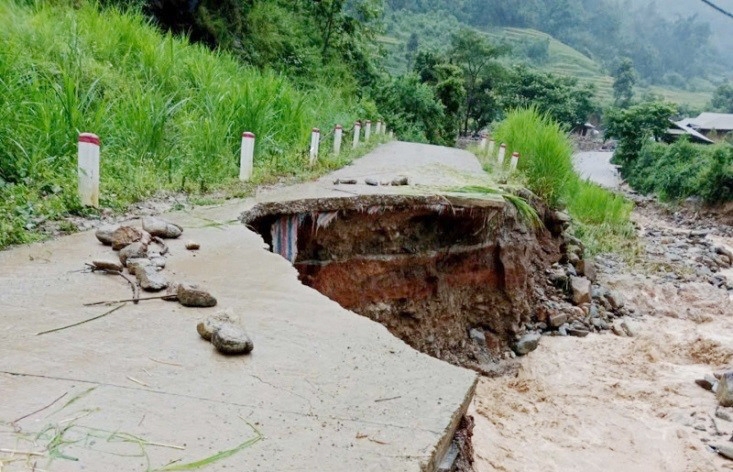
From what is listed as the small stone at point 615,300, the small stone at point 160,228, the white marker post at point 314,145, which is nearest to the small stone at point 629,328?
the small stone at point 615,300

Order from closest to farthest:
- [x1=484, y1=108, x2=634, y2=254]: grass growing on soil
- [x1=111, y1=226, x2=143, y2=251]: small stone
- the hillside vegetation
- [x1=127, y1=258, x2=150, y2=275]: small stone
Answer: [x1=127, y1=258, x2=150, y2=275]: small stone, [x1=111, y1=226, x2=143, y2=251]: small stone, [x1=484, y1=108, x2=634, y2=254]: grass growing on soil, the hillside vegetation

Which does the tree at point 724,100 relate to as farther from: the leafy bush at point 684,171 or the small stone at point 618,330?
the small stone at point 618,330

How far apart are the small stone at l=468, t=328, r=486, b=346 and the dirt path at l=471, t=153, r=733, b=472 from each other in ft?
1.76

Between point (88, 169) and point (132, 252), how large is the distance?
1118 mm

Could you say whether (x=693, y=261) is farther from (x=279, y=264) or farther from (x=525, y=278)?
(x=279, y=264)

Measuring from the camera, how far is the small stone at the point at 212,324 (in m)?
1.99

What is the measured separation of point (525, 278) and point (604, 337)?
66.2 inches

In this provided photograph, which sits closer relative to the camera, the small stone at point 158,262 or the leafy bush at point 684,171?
the small stone at point 158,262

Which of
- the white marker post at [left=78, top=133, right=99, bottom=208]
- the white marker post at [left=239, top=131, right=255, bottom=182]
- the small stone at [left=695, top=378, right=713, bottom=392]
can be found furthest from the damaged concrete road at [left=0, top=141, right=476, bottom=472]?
the small stone at [left=695, top=378, right=713, bottom=392]

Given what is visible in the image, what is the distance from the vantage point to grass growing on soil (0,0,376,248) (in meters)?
3.79

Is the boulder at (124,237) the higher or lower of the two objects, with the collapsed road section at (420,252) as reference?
higher

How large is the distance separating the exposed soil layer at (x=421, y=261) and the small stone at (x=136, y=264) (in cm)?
141

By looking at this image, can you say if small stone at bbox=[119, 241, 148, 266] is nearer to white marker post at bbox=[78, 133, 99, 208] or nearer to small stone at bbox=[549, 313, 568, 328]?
white marker post at bbox=[78, 133, 99, 208]

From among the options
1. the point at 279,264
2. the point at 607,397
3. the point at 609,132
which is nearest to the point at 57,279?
the point at 279,264
